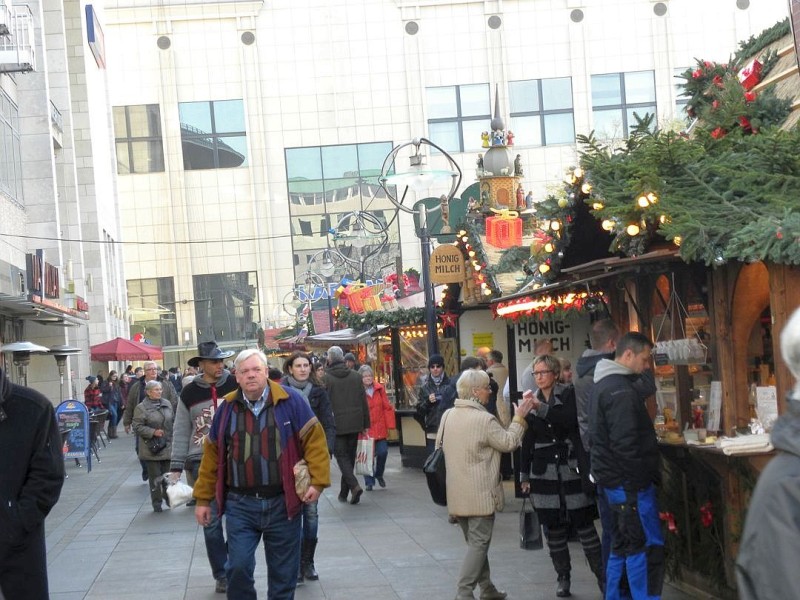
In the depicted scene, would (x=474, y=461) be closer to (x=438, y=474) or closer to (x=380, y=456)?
(x=438, y=474)

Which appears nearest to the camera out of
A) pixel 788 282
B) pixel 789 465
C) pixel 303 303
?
pixel 789 465

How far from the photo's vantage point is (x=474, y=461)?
28.8ft

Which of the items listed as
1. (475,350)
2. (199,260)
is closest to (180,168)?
(199,260)

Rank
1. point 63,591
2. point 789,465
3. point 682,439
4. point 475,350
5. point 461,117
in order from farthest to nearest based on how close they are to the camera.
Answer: point 461,117
point 475,350
point 63,591
point 682,439
point 789,465

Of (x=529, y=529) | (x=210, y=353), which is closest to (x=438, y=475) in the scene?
(x=529, y=529)

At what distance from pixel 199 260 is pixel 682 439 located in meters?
53.5

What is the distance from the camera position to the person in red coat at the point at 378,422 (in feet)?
58.0

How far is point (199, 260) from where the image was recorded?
6119 cm

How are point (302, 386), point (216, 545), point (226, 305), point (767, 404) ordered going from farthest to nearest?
point (226, 305)
point (302, 386)
point (216, 545)
point (767, 404)

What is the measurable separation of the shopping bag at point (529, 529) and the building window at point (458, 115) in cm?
5090

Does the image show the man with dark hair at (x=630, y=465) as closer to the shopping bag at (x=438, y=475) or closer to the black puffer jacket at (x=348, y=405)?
the shopping bag at (x=438, y=475)

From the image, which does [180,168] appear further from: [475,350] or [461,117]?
[475,350]

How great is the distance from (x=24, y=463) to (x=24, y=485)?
0.11 metres

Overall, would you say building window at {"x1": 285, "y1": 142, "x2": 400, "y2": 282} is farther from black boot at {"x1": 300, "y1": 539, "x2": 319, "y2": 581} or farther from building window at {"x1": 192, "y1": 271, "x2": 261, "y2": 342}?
black boot at {"x1": 300, "y1": 539, "x2": 319, "y2": 581}
